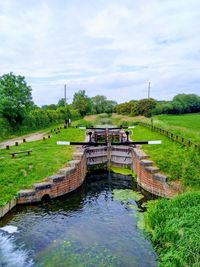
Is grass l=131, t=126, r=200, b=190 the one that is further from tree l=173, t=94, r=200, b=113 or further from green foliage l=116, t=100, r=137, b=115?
tree l=173, t=94, r=200, b=113

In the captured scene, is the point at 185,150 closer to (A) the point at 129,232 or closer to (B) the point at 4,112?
(A) the point at 129,232

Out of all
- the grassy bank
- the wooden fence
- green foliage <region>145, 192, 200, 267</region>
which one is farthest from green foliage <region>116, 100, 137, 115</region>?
green foliage <region>145, 192, 200, 267</region>

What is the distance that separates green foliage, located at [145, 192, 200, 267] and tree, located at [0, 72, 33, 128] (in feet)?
68.6

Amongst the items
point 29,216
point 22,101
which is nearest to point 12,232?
point 29,216

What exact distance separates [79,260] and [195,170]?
21.4ft

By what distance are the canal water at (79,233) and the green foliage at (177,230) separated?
435mm

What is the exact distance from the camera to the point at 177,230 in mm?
7312

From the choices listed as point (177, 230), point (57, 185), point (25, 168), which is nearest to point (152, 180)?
point (57, 185)

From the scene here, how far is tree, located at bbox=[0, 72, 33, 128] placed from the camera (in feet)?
89.5

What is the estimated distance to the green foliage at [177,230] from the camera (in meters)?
6.45

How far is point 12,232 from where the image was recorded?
30.1 feet

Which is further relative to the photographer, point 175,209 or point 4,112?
point 4,112

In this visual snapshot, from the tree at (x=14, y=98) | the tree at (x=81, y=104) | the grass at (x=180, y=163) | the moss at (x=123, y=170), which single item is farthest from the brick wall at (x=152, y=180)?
the tree at (x=81, y=104)

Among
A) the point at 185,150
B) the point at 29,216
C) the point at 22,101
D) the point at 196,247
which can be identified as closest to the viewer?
the point at 196,247
